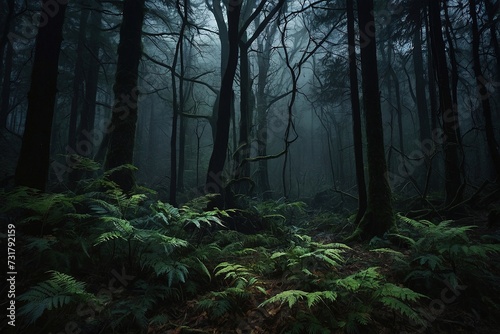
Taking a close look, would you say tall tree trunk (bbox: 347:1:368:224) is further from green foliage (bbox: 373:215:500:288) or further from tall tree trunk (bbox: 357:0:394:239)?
green foliage (bbox: 373:215:500:288)

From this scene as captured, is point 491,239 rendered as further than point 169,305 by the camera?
Yes

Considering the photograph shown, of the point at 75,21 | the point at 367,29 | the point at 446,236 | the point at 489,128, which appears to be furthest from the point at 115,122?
the point at 75,21

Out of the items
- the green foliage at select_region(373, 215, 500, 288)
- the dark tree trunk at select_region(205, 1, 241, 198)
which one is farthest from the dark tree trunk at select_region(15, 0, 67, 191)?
the green foliage at select_region(373, 215, 500, 288)

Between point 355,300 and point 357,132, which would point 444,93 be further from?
point 355,300

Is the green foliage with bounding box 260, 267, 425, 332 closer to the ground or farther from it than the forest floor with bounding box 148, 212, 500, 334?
farther from it

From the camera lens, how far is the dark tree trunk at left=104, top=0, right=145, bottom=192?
5.95m

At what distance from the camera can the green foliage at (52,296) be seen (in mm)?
2152

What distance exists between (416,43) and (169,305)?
15.7 metres

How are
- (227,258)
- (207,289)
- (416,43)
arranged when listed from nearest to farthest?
(207,289)
(227,258)
(416,43)

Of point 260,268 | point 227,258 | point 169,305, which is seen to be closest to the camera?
point 169,305

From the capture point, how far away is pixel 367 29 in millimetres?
5629

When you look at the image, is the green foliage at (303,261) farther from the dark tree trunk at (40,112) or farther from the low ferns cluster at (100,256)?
the dark tree trunk at (40,112)

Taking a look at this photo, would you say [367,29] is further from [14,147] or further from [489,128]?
[14,147]

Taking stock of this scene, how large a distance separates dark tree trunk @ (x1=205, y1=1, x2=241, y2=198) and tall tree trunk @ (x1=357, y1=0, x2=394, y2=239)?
3.11 m
